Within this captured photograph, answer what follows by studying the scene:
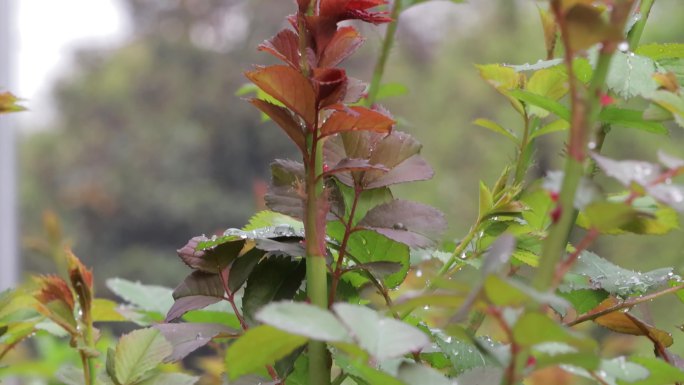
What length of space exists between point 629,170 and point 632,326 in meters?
0.13

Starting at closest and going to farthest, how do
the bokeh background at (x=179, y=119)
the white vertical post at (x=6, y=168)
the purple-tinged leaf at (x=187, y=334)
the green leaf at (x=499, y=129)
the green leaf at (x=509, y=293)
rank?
the green leaf at (x=509, y=293) < the purple-tinged leaf at (x=187, y=334) < the green leaf at (x=499, y=129) < the white vertical post at (x=6, y=168) < the bokeh background at (x=179, y=119)

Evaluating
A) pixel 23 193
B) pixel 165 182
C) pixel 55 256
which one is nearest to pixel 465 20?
pixel 165 182

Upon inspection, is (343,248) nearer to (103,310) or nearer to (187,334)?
(187,334)

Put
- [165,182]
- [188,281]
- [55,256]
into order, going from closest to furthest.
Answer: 1. [188,281]
2. [55,256]
3. [165,182]

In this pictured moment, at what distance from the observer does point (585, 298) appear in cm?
33

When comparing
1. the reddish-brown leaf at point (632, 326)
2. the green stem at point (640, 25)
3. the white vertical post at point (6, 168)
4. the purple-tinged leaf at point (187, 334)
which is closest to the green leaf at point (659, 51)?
the green stem at point (640, 25)

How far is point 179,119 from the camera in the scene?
7.28 meters

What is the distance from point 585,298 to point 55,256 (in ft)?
1.40

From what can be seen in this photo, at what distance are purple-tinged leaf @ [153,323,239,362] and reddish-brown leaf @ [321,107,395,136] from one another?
0.27ft

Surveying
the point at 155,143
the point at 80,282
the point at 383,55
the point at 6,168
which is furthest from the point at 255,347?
the point at 155,143

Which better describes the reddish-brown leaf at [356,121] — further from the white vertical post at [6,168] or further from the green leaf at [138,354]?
the white vertical post at [6,168]

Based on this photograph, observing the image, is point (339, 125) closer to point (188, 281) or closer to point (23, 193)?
point (188, 281)

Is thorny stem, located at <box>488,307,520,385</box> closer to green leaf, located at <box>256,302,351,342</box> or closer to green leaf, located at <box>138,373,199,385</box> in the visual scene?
green leaf, located at <box>256,302,351,342</box>

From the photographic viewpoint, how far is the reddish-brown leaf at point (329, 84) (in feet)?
0.79
